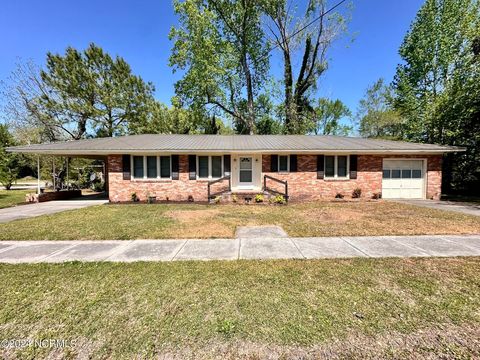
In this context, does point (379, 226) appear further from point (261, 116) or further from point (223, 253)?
point (261, 116)

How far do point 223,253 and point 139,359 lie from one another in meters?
2.66

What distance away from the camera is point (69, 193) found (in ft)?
48.2

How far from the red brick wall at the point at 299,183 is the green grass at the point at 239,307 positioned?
26.9 ft

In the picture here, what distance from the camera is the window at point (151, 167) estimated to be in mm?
12312

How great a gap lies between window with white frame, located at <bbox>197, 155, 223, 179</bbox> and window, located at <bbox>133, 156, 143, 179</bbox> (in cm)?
307

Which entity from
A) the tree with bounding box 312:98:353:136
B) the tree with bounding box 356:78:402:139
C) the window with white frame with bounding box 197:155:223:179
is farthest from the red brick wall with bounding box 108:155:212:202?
the tree with bounding box 356:78:402:139

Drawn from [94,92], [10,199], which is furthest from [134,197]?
[94,92]

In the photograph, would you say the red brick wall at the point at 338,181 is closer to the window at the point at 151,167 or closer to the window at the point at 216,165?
the window at the point at 216,165

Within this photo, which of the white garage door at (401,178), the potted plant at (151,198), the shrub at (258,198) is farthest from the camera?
the white garage door at (401,178)

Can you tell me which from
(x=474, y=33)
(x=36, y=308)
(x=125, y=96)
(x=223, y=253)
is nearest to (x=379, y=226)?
(x=223, y=253)

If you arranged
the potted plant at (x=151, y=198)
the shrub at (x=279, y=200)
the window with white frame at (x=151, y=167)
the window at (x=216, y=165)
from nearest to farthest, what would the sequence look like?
the shrub at (x=279, y=200) < the potted plant at (x=151, y=198) < the window with white frame at (x=151, y=167) < the window at (x=216, y=165)

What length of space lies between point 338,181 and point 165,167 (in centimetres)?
951

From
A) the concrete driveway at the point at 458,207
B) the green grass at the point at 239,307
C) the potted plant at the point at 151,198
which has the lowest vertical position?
the green grass at the point at 239,307

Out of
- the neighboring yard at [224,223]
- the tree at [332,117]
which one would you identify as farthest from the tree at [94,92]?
the tree at [332,117]
